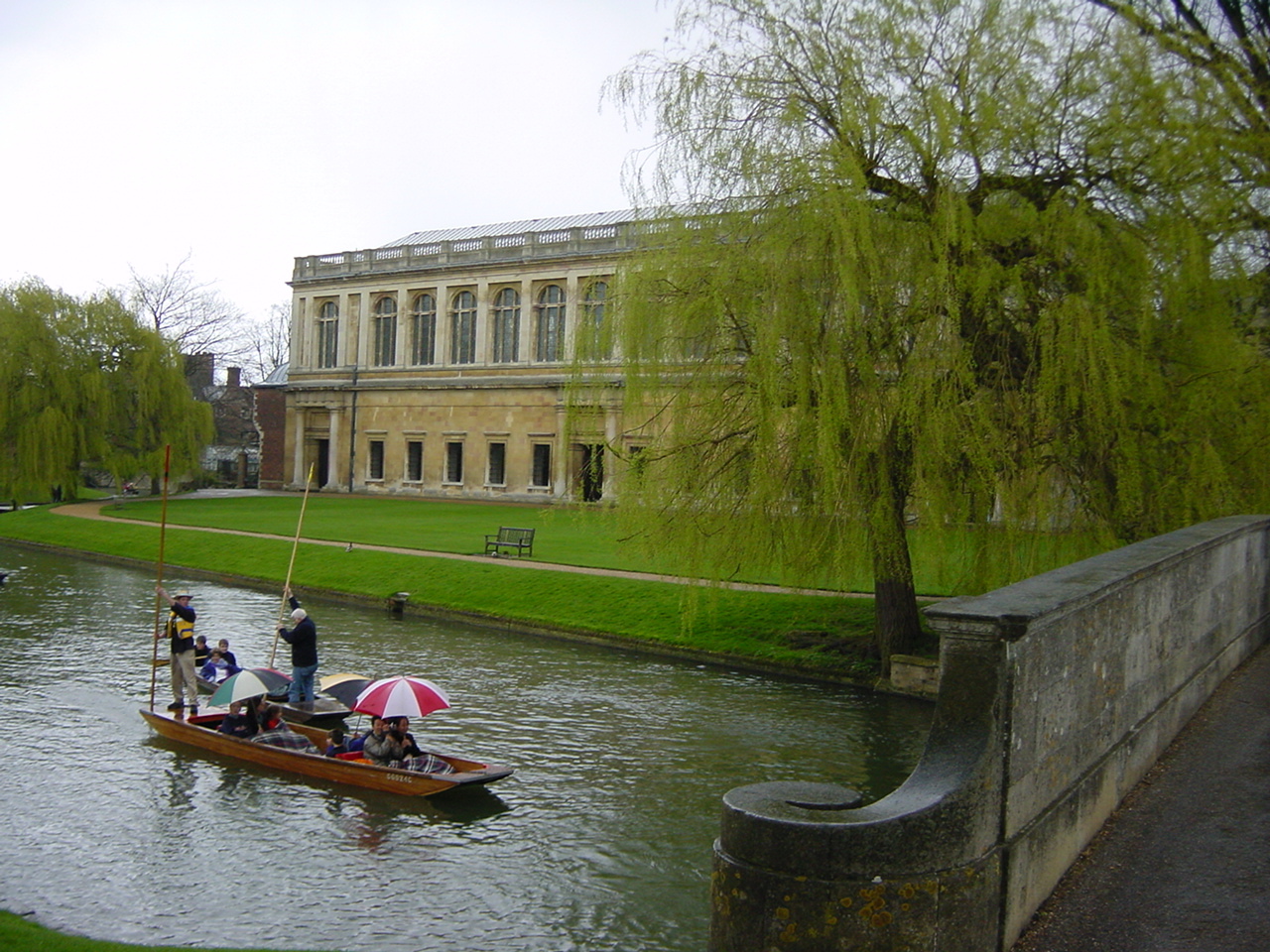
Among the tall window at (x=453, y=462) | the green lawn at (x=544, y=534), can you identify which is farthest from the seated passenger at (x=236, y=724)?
the tall window at (x=453, y=462)

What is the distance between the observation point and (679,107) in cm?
1862

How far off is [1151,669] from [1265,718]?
2.33 m

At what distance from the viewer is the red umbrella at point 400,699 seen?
1396cm

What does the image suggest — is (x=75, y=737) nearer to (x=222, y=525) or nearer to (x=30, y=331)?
(x=222, y=525)

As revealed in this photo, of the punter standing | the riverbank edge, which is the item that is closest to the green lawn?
the riverbank edge

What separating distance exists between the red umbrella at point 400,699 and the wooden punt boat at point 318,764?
2.04ft

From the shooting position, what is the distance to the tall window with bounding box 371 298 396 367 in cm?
6119

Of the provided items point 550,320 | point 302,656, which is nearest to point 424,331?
point 550,320

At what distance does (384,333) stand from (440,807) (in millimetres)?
50603

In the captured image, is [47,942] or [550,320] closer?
[47,942]

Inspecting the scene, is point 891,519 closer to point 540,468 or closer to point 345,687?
point 345,687

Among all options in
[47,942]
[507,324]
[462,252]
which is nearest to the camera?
[47,942]

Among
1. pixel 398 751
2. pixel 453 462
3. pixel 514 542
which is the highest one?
pixel 453 462

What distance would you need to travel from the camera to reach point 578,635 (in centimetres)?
2506
